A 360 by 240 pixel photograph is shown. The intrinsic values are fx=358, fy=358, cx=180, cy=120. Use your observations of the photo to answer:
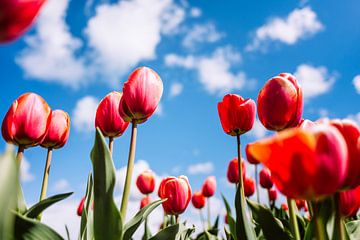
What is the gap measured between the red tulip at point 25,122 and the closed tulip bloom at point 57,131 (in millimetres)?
591

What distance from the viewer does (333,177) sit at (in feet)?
3.46

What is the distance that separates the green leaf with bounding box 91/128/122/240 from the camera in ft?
5.13

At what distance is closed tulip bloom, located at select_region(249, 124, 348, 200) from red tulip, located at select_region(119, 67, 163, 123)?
1.17 m

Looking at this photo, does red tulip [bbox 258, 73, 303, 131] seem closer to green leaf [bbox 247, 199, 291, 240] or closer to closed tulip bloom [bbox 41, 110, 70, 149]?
green leaf [bbox 247, 199, 291, 240]

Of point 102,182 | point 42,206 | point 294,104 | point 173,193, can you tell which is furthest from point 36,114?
point 294,104

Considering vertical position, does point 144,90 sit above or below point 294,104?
above

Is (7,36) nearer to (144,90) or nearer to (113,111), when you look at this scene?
(144,90)

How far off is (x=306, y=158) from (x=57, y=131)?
2124 millimetres

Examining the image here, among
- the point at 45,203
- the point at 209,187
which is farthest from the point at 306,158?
the point at 209,187

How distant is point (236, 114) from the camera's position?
2799 mm

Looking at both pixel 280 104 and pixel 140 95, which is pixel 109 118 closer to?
pixel 140 95

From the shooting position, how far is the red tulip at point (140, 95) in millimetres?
2146

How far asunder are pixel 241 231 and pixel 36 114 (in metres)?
1.38

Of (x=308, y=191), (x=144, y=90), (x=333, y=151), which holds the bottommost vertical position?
(x=308, y=191)
